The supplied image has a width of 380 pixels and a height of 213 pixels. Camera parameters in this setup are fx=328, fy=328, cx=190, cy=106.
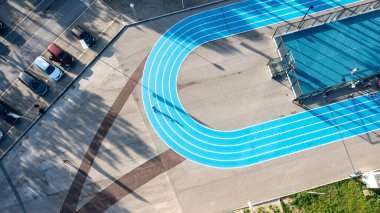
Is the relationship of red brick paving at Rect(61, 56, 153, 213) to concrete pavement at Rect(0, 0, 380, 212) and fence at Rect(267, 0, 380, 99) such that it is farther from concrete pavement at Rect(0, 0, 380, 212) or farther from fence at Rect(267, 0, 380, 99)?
fence at Rect(267, 0, 380, 99)

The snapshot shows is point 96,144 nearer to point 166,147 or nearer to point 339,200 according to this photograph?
point 166,147

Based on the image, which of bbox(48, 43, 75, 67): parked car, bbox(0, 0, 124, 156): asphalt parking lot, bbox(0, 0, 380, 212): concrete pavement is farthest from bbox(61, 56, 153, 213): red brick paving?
bbox(48, 43, 75, 67): parked car

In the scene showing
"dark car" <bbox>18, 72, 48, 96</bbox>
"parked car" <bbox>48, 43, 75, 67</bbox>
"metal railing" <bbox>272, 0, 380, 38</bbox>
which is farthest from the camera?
"metal railing" <bbox>272, 0, 380, 38</bbox>

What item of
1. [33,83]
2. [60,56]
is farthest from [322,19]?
[33,83]

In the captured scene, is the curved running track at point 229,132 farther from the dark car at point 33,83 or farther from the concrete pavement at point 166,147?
the dark car at point 33,83

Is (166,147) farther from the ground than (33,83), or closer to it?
closer to it

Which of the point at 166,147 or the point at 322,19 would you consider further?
the point at 322,19
